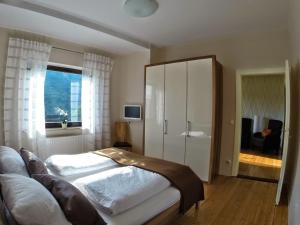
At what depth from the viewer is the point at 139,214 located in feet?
5.75

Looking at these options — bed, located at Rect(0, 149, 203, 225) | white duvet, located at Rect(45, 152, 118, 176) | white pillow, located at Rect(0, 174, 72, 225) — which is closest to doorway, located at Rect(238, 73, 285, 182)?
bed, located at Rect(0, 149, 203, 225)

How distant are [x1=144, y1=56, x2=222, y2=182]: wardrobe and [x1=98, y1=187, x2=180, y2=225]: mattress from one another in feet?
5.34

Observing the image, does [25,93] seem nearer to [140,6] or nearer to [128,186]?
[140,6]

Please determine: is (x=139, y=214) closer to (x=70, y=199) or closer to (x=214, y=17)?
(x=70, y=199)

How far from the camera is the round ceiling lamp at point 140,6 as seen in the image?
256cm

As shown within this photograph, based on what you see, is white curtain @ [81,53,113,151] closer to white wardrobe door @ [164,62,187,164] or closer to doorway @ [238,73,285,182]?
Answer: white wardrobe door @ [164,62,187,164]

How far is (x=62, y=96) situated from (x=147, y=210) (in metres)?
3.22

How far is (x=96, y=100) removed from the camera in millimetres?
4453

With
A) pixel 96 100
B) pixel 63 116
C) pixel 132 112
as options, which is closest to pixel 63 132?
pixel 63 116

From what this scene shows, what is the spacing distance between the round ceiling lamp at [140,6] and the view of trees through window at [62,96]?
2223mm

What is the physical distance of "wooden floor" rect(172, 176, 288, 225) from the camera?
96.4 inches

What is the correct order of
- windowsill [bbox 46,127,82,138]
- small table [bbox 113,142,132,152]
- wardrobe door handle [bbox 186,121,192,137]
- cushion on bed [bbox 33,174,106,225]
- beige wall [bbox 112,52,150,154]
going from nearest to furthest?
cushion on bed [bbox 33,174,106,225] → wardrobe door handle [bbox 186,121,192,137] → windowsill [bbox 46,127,82,138] → small table [bbox 113,142,132,152] → beige wall [bbox 112,52,150,154]

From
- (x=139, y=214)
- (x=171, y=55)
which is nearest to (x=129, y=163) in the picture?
(x=139, y=214)

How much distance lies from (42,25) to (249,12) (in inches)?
119
